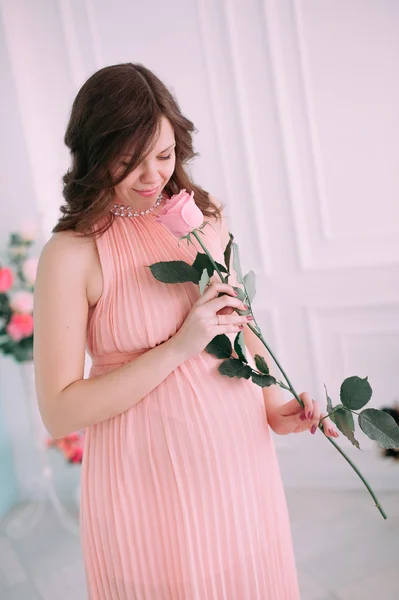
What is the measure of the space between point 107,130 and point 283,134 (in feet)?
4.92

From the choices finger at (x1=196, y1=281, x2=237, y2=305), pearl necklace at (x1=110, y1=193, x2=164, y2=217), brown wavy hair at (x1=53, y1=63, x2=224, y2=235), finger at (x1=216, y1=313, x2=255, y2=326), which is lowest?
finger at (x1=216, y1=313, x2=255, y2=326)

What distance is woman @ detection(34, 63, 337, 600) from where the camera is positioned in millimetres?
1197

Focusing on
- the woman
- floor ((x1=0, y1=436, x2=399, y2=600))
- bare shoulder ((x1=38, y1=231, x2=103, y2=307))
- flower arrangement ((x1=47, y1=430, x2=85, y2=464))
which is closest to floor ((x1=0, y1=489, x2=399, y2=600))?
floor ((x1=0, y1=436, x2=399, y2=600))

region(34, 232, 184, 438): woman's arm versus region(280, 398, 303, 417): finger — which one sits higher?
region(34, 232, 184, 438): woman's arm

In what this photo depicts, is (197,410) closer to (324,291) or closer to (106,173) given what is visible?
(106,173)

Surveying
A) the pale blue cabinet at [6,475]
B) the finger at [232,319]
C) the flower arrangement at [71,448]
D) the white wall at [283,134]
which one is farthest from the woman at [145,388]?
the pale blue cabinet at [6,475]

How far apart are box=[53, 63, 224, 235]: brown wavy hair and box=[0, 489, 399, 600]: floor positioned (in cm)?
167

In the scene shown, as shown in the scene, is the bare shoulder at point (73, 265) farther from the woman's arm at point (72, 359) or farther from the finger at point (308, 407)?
the finger at point (308, 407)

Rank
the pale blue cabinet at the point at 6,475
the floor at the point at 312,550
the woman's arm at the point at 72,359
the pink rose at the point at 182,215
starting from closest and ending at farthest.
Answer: the pink rose at the point at 182,215
the woman's arm at the point at 72,359
the floor at the point at 312,550
the pale blue cabinet at the point at 6,475

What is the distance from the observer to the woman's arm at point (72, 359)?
1.20 m

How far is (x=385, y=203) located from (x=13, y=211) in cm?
161

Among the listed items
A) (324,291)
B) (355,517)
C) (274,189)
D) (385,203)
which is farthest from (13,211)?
(355,517)

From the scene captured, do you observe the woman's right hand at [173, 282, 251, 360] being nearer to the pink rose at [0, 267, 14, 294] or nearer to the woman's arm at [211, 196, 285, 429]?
the woman's arm at [211, 196, 285, 429]

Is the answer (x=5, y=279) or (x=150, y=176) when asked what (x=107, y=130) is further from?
(x=5, y=279)
